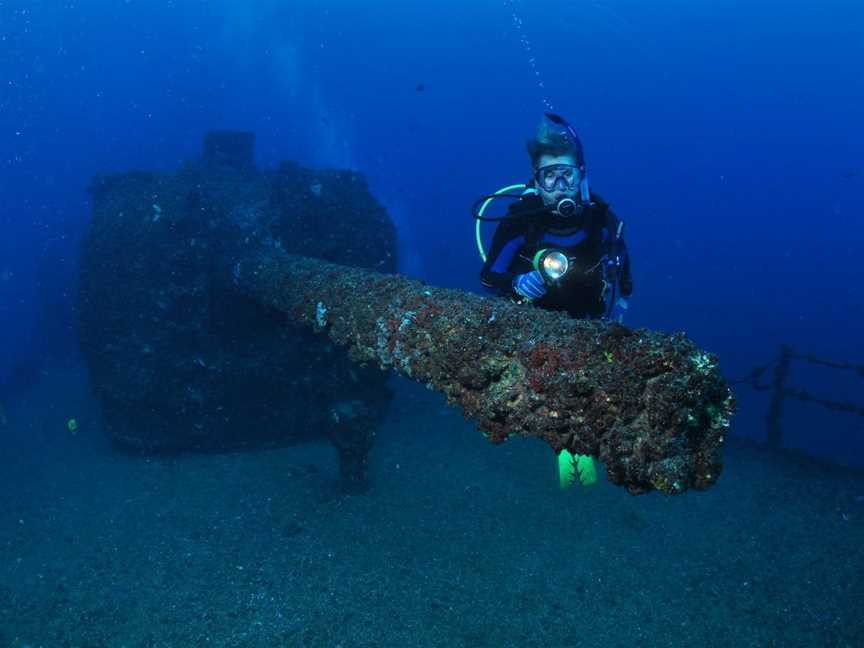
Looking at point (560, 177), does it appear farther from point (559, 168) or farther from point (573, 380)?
point (573, 380)

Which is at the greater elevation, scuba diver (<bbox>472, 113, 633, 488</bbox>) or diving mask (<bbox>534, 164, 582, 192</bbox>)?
diving mask (<bbox>534, 164, 582, 192</bbox>)

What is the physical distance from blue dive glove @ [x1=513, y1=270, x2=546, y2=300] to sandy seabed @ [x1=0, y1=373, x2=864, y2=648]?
13.4ft

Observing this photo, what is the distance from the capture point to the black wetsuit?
374 centimetres

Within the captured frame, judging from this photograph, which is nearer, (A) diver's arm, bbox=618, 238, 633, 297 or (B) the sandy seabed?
(A) diver's arm, bbox=618, 238, 633, 297

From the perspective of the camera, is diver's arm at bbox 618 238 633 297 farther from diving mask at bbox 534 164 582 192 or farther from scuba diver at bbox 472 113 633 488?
diving mask at bbox 534 164 582 192

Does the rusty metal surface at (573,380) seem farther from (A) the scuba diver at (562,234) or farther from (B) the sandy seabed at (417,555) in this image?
(B) the sandy seabed at (417,555)

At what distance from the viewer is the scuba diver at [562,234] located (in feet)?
12.3

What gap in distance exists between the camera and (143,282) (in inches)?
390

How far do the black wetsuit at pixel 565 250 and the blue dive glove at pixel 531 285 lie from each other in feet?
0.72

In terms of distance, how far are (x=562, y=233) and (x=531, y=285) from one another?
84 cm

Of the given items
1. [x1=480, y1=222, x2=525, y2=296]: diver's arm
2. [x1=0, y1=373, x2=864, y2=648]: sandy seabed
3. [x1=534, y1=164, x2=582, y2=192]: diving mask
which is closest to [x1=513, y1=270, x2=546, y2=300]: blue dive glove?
[x1=480, y1=222, x2=525, y2=296]: diver's arm

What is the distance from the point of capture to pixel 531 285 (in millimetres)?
3342

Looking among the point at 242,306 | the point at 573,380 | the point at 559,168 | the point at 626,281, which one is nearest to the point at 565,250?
the point at 559,168

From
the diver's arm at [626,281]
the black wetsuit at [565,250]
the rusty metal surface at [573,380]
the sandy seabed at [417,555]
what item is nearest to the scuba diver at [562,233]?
the black wetsuit at [565,250]
